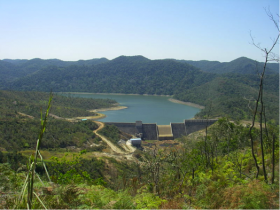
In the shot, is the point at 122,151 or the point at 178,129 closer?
the point at 122,151

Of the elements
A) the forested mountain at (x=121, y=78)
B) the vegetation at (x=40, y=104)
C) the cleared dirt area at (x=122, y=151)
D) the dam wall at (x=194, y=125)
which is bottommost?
the cleared dirt area at (x=122, y=151)

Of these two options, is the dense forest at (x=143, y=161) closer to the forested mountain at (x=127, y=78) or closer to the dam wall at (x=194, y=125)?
the dam wall at (x=194, y=125)

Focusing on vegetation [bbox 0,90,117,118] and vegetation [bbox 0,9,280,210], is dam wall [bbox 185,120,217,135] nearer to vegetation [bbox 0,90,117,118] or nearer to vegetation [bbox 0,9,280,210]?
vegetation [bbox 0,90,117,118]

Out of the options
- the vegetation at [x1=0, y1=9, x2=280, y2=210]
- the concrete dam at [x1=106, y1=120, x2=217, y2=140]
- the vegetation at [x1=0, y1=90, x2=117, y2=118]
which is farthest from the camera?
the vegetation at [x1=0, y1=90, x2=117, y2=118]

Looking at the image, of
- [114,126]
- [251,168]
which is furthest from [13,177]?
[114,126]

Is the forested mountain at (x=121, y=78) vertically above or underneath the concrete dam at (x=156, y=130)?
above

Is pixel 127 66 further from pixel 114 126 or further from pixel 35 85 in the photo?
pixel 114 126

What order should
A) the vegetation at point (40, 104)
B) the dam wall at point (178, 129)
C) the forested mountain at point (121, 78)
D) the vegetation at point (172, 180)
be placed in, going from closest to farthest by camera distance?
the vegetation at point (172, 180) → the dam wall at point (178, 129) → the vegetation at point (40, 104) → the forested mountain at point (121, 78)

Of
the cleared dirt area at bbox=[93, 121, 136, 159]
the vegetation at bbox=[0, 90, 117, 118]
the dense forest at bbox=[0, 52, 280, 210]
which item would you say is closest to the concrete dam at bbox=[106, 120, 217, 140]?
the dense forest at bbox=[0, 52, 280, 210]

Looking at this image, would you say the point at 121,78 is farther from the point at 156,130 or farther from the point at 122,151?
the point at 122,151

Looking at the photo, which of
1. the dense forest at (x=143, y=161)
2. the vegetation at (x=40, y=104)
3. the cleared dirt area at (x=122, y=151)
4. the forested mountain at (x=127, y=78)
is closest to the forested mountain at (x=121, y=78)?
the forested mountain at (x=127, y=78)

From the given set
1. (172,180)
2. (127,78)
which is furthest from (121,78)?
(172,180)
